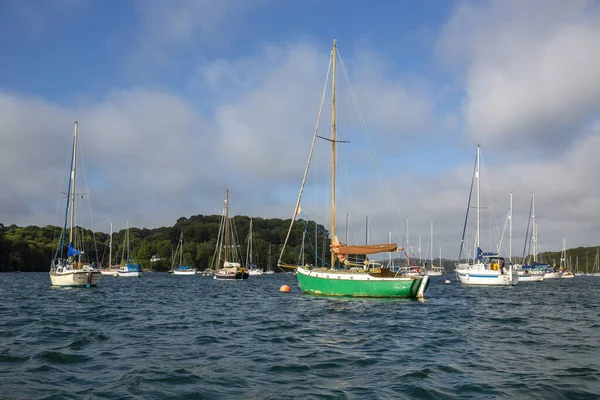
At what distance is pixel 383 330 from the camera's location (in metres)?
21.3

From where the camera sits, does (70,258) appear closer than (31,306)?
No

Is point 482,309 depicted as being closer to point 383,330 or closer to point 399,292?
point 399,292

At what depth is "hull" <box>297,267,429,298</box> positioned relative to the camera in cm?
3494

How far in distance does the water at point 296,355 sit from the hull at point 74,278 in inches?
895

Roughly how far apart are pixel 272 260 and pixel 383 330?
161 metres

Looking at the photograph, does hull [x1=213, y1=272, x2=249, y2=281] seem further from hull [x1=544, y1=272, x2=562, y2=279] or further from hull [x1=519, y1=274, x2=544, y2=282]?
hull [x1=544, y1=272, x2=562, y2=279]

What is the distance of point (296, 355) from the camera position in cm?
1568

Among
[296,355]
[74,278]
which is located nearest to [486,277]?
[74,278]

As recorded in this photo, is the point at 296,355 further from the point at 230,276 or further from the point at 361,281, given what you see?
the point at 230,276

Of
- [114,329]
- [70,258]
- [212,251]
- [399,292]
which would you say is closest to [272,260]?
[212,251]

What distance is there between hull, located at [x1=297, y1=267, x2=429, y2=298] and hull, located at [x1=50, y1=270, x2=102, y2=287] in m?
25.3

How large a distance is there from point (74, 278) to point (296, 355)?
39857 millimetres

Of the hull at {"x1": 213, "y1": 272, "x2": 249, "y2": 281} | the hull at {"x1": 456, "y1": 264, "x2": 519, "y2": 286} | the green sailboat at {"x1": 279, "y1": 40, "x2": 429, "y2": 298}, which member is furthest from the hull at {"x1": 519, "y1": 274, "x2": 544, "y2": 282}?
the green sailboat at {"x1": 279, "y1": 40, "x2": 429, "y2": 298}

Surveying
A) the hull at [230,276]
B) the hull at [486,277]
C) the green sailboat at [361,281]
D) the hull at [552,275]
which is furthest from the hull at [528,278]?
the green sailboat at [361,281]
